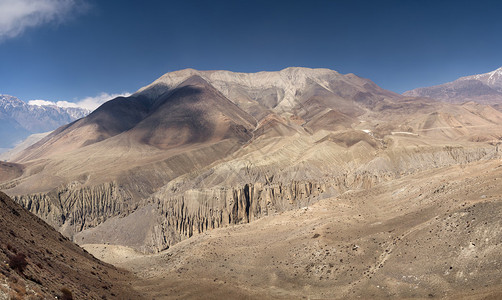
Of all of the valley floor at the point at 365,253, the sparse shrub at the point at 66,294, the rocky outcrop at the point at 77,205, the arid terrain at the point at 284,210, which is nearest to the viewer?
the sparse shrub at the point at 66,294

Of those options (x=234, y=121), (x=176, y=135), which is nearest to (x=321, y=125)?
(x=234, y=121)

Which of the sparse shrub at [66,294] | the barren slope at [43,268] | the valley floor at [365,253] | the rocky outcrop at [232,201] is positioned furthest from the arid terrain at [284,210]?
the sparse shrub at [66,294]

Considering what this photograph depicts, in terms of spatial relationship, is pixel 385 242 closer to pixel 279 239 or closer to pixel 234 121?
pixel 279 239

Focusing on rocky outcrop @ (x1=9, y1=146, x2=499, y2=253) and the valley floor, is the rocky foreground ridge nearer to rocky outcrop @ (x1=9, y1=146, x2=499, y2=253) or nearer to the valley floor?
rocky outcrop @ (x1=9, y1=146, x2=499, y2=253)

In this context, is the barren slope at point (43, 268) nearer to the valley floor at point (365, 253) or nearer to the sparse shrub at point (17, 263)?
the sparse shrub at point (17, 263)

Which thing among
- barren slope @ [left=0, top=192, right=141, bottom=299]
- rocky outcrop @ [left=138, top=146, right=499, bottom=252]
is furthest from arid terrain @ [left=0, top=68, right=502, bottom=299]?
barren slope @ [left=0, top=192, right=141, bottom=299]

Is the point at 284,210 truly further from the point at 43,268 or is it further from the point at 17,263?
the point at 17,263
